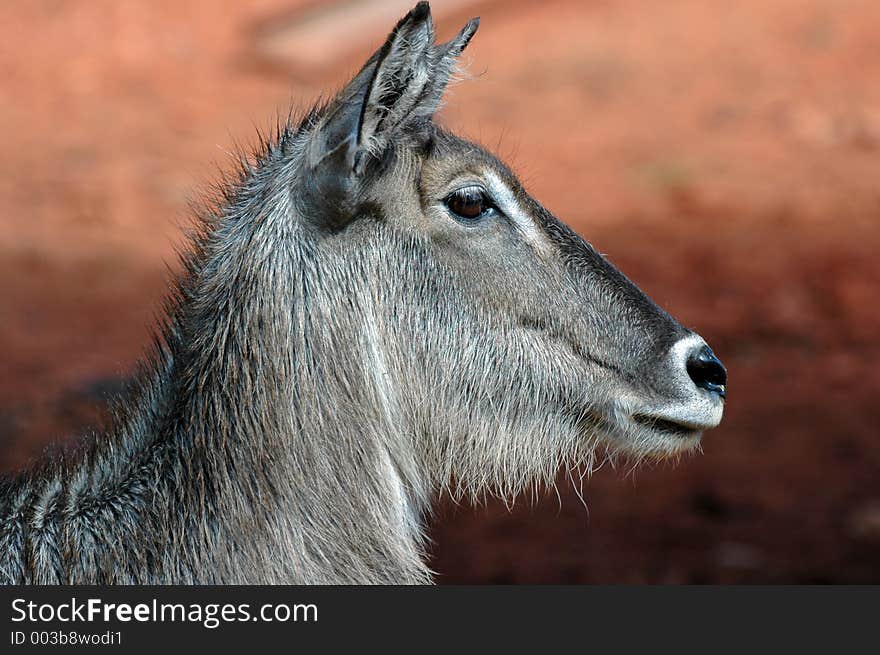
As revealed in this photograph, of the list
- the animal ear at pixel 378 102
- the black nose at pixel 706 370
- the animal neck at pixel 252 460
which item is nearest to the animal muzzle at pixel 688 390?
the black nose at pixel 706 370

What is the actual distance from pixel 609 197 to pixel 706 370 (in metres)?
6.46

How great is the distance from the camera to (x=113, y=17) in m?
13.8

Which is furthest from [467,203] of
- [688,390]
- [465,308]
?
[688,390]

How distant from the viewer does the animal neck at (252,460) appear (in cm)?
329

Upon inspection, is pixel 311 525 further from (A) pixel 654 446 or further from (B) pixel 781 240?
(B) pixel 781 240

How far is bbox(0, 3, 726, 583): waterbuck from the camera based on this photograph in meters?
3.31

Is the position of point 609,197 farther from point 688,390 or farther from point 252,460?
point 252,460

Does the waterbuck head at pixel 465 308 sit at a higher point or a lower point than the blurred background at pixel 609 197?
lower

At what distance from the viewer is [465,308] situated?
3514 mm

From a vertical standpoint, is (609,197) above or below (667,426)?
above

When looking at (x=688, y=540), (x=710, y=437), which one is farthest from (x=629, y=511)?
(x=710, y=437)

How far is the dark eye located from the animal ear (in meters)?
0.24

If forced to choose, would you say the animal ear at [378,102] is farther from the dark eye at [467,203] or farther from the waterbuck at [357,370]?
the dark eye at [467,203]

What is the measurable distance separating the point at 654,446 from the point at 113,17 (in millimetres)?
11535
